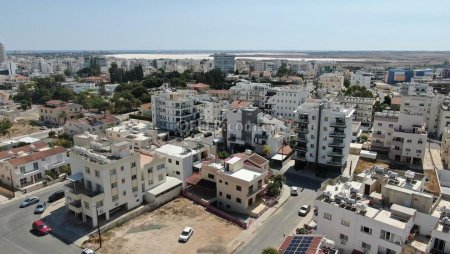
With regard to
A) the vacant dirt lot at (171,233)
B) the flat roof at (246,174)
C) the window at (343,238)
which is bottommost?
the vacant dirt lot at (171,233)

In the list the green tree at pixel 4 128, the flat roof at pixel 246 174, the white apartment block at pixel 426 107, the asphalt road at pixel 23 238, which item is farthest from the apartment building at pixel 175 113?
the white apartment block at pixel 426 107

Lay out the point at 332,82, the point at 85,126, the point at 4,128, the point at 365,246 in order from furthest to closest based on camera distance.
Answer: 1. the point at 332,82
2. the point at 4,128
3. the point at 85,126
4. the point at 365,246

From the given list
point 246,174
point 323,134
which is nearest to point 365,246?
point 246,174

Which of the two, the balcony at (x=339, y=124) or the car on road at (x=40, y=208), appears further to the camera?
the balcony at (x=339, y=124)

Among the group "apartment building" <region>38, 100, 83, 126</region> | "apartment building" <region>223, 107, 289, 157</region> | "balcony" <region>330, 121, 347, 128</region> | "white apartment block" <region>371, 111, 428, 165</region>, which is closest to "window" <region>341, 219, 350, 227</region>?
"balcony" <region>330, 121, 347, 128</region>

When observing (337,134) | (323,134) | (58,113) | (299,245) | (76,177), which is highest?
(337,134)

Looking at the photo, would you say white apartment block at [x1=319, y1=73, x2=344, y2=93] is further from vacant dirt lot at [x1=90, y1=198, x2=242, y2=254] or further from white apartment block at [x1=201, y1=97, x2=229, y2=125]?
vacant dirt lot at [x1=90, y1=198, x2=242, y2=254]

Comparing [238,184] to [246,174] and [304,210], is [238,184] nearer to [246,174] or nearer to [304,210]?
[246,174]

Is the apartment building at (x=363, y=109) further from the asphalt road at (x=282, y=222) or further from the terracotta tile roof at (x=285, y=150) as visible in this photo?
the asphalt road at (x=282, y=222)
